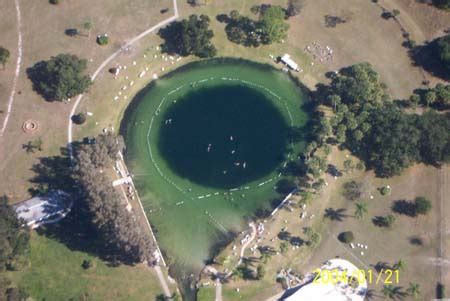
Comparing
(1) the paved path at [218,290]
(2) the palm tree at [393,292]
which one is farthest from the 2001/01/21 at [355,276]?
(1) the paved path at [218,290]

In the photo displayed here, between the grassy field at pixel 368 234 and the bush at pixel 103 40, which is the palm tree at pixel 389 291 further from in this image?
the bush at pixel 103 40

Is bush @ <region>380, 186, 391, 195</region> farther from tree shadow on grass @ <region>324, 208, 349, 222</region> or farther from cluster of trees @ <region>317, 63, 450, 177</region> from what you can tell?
tree shadow on grass @ <region>324, 208, 349, 222</region>

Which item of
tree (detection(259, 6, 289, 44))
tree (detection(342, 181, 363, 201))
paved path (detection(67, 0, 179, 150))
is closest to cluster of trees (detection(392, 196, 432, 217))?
tree (detection(342, 181, 363, 201))

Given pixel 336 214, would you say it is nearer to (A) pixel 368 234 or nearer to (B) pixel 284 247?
(A) pixel 368 234

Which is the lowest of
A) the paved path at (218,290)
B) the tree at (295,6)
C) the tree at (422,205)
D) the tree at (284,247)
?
the paved path at (218,290)

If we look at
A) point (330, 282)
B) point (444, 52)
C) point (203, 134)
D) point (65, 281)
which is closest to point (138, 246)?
point (65, 281)

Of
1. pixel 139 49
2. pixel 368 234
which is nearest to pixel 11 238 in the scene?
pixel 139 49

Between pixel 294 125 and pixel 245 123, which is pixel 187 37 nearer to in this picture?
pixel 245 123
